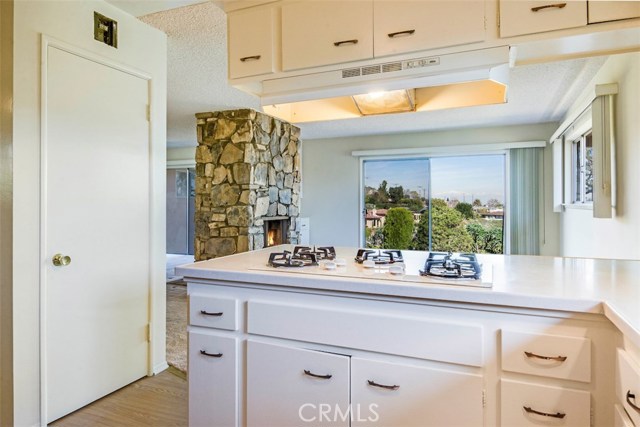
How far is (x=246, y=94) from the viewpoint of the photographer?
12.5 feet

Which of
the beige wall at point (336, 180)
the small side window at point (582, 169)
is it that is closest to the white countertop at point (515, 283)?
the small side window at point (582, 169)

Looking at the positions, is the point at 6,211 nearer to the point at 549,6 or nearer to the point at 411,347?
the point at 411,347

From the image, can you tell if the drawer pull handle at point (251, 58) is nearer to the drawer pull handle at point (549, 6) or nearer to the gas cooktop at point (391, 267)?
the gas cooktop at point (391, 267)

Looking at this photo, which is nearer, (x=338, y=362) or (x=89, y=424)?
(x=338, y=362)

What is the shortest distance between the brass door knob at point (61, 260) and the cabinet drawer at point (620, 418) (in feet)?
7.97

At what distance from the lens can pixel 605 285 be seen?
1.19 meters

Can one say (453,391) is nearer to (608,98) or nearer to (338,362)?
(338,362)

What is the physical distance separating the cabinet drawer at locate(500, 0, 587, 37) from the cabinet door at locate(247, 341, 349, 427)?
1.38 meters

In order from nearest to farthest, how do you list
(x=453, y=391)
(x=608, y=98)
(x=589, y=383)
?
(x=589, y=383) → (x=453, y=391) → (x=608, y=98)

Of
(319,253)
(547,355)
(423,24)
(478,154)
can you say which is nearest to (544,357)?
(547,355)

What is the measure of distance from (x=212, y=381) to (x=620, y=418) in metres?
1.36

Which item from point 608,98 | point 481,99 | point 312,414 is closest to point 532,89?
point 608,98

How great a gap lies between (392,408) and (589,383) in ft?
1.91

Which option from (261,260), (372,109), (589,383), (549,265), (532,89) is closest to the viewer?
(589,383)
